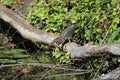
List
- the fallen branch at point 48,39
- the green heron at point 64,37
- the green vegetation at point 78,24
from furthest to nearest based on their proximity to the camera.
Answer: the green heron at point 64,37 < the green vegetation at point 78,24 < the fallen branch at point 48,39

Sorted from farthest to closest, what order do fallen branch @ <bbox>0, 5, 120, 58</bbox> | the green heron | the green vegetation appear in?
the green heron, the green vegetation, fallen branch @ <bbox>0, 5, 120, 58</bbox>

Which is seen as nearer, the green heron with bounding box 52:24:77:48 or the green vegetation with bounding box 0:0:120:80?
the green vegetation with bounding box 0:0:120:80

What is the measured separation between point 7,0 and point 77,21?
3264mm

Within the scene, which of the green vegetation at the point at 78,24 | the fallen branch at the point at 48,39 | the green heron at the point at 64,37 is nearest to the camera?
the fallen branch at the point at 48,39

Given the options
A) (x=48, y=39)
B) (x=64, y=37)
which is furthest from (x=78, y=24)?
(x=48, y=39)

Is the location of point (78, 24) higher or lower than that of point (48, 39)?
higher

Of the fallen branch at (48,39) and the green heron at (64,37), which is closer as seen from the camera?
the fallen branch at (48,39)

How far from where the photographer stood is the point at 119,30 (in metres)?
5.56

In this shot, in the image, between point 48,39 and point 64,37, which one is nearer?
point 64,37

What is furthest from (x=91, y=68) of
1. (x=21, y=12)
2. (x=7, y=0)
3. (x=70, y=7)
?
(x=7, y=0)

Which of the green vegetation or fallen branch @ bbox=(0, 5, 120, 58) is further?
the green vegetation

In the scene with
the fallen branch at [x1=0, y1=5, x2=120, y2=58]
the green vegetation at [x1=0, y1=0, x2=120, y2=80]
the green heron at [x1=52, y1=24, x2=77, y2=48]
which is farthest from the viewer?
the green heron at [x1=52, y1=24, x2=77, y2=48]

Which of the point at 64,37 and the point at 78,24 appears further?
the point at 78,24

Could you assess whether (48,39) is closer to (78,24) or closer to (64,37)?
(64,37)
